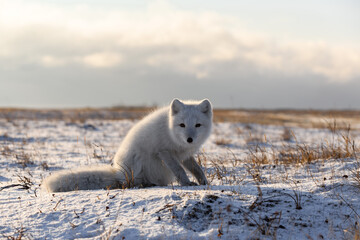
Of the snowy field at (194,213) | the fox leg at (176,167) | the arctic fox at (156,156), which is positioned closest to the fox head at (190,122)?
the arctic fox at (156,156)

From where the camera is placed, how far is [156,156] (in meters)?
4.37

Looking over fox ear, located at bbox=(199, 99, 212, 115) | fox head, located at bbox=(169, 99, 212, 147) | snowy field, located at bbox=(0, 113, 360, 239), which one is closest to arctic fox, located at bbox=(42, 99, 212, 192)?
fox head, located at bbox=(169, 99, 212, 147)

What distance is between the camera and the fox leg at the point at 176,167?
4.13 metres

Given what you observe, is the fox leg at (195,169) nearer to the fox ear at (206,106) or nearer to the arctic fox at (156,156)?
the arctic fox at (156,156)

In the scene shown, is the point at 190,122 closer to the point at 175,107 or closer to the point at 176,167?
the point at 175,107

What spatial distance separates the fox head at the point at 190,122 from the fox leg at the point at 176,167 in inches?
9.3

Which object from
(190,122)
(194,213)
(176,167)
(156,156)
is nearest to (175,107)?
(190,122)

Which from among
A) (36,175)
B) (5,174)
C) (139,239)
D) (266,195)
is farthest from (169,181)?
(5,174)

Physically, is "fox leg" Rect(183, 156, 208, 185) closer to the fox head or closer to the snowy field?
the fox head

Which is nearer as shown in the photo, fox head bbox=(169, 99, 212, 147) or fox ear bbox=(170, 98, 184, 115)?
fox head bbox=(169, 99, 212, 147)

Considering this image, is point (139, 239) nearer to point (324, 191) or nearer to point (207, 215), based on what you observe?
point (207, 215)

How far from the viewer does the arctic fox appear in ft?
13.8

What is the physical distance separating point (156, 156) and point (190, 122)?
668mm

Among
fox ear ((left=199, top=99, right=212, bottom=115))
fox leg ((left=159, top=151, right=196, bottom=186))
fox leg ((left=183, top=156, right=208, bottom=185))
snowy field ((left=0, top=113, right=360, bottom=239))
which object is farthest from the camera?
fox ear ((left=199, top=99, right=212, bottom=115))
